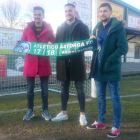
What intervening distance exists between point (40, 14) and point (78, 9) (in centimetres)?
236

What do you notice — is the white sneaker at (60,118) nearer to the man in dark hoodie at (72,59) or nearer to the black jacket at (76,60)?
the man in dark hoodie at (72,59)

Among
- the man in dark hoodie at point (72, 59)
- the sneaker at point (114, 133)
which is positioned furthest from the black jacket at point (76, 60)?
the sneaker at point (114, 133)

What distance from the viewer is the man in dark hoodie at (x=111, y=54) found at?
3.19m

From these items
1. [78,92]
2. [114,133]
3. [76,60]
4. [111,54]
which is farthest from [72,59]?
[114,133]

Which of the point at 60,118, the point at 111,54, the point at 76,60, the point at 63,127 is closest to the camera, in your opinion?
the point at 111,54

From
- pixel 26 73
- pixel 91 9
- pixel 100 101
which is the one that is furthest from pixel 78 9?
pixel 100 101

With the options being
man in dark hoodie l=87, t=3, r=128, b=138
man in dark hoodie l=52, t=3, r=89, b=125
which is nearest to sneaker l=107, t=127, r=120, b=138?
man in dark hoodie l=87, t=3, r=128, b=138

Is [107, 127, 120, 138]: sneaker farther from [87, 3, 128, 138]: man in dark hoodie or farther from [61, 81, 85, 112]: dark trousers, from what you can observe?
[61, 81, 85, 112]: dark trousers

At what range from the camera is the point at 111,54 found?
326 cm

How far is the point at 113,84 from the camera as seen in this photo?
3.30m

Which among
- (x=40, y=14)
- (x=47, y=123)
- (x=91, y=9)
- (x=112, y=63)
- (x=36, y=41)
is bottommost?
(x=47, y=123)

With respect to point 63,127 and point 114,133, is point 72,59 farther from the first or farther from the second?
point 114,133

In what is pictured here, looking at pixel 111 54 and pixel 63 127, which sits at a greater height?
pixel 111 54

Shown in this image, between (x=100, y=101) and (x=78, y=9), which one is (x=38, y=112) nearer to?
(x=100, y=101)
